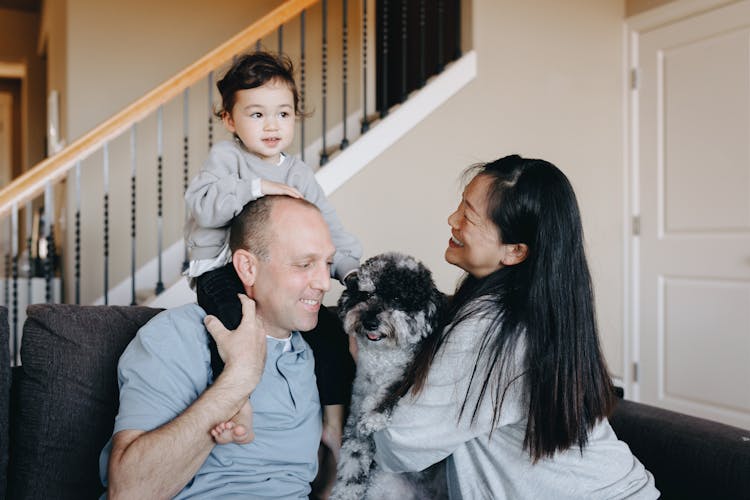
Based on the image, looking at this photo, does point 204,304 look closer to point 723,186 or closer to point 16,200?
point 16,200

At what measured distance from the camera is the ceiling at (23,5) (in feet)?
22.9

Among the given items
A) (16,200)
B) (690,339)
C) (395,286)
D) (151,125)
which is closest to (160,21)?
(151,125)

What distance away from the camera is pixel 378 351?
1536 mm

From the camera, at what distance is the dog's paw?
1.42 metres

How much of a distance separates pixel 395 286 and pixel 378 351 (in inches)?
6.5

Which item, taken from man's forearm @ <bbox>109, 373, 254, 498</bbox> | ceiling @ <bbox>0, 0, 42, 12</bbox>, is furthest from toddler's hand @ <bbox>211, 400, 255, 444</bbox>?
ceiling @ <bbox>0, 0, 42, 12</bbox>

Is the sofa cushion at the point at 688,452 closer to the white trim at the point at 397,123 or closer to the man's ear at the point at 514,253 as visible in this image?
the man's ear at the point at 514,253

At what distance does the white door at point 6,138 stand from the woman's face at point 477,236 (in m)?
9.02

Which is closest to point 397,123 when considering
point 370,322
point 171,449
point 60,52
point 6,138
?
point 370,322

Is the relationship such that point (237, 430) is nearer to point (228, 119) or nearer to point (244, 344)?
point (244, 344)

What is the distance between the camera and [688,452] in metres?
1.56

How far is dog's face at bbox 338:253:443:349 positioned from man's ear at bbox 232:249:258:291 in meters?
0.27

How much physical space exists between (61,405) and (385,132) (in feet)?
7.28

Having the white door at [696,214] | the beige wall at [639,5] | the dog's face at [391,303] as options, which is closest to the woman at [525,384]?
the dog's face at [391,303]
